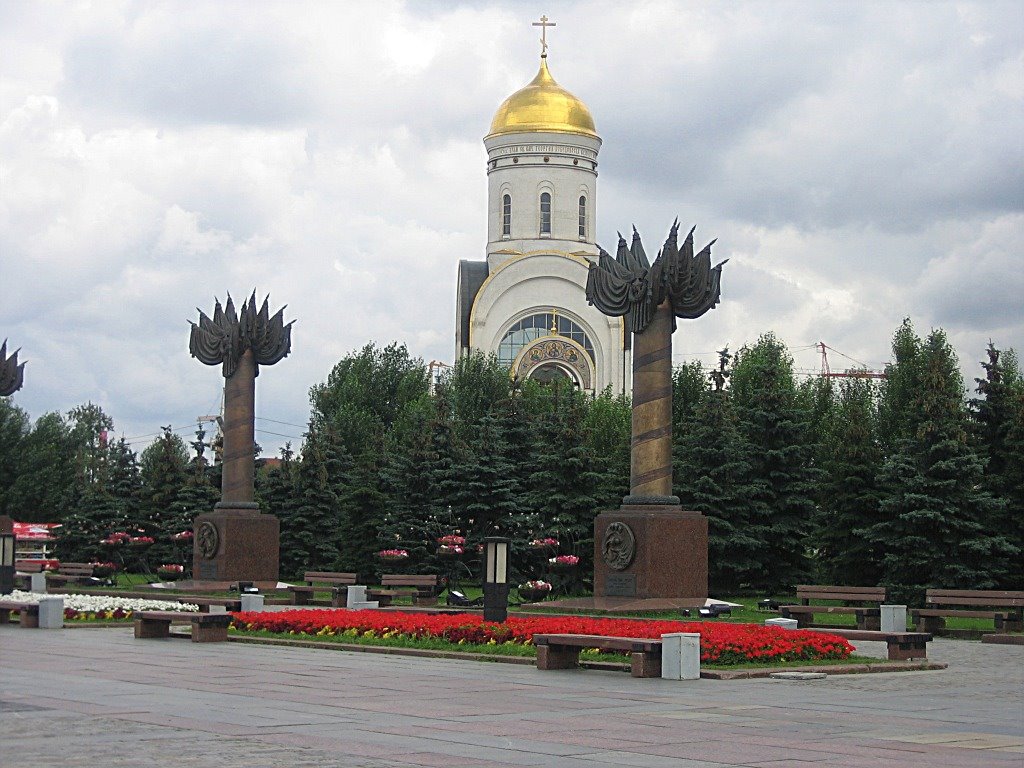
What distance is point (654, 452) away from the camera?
1005 inches

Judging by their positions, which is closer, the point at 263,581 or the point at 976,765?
the point at 976,765

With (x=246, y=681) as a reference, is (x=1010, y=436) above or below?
above

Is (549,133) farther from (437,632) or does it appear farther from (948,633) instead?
(437,632)

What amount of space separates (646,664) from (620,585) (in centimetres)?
1048

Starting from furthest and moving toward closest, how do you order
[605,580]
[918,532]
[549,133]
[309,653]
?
1. [549,133]
2. [918,532]
3. [605,580]
4. [309,653]

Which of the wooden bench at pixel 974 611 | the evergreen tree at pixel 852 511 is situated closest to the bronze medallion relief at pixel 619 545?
the wooden bench at pixel 974 611

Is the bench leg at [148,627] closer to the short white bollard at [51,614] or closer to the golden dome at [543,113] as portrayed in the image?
the short white bollard at [51,614]

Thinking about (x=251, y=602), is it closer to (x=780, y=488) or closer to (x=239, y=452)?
(x=239, y=452)

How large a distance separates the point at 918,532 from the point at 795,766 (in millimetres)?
21051

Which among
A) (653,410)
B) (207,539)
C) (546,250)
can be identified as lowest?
(207,539)

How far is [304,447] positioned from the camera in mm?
43344

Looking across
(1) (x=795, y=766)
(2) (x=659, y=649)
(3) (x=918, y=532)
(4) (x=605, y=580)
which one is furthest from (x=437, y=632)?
(3) (x=918, y=532)

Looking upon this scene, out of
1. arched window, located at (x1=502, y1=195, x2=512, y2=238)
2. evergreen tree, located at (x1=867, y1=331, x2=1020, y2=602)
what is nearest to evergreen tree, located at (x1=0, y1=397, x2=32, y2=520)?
arched window, located at (x1=502, y1=195, x2=512, y2=238)

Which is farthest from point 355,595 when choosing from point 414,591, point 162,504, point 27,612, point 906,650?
point 162,504
